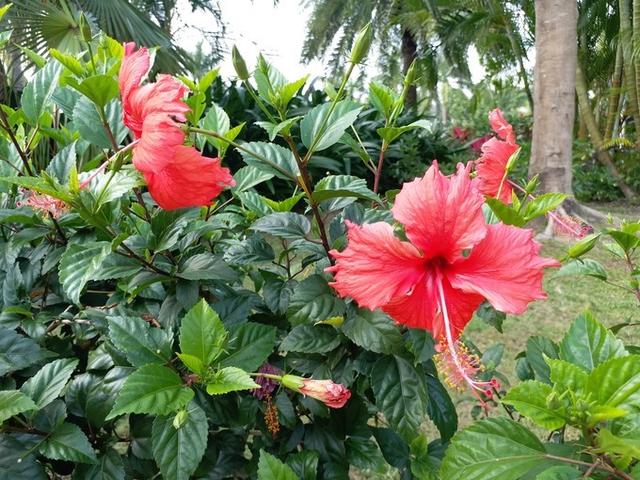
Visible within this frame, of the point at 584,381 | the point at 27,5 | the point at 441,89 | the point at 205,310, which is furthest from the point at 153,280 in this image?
the point at 441,89

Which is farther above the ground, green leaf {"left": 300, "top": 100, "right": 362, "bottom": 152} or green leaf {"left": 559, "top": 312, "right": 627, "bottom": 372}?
green leaf {"left": 300, "top": 100, "right": 362, "bottom": 152}

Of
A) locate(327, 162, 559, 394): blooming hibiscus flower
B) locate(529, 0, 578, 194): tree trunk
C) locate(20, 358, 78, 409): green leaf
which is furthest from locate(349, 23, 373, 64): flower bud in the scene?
locate(529, 0, 578, 194): tree trunk

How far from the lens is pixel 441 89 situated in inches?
1233

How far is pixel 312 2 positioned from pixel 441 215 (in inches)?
591

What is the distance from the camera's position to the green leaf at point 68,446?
0.71m

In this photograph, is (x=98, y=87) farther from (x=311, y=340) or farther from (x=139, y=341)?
(x=311, y=340)

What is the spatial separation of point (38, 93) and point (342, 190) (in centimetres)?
58

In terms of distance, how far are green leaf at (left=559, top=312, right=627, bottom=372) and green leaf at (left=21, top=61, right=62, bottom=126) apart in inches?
33.9

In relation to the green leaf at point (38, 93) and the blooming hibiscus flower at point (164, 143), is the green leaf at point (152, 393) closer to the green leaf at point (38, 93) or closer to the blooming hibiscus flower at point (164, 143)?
the blooming hibiscus flower at point (164, 143)

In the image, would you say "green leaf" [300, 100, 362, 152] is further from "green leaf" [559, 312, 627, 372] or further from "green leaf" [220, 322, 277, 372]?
"green leaf" [559, 312, 627, 372]

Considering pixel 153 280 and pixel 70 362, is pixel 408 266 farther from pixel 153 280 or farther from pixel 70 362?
pixel 70 362

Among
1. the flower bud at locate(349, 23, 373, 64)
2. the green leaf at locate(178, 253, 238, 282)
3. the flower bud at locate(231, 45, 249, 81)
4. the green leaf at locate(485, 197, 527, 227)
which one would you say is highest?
the flower bud at locate(349, 23, 373, 64)

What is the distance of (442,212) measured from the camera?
21.3 inches

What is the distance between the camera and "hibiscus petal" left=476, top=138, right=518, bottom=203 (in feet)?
2.50
